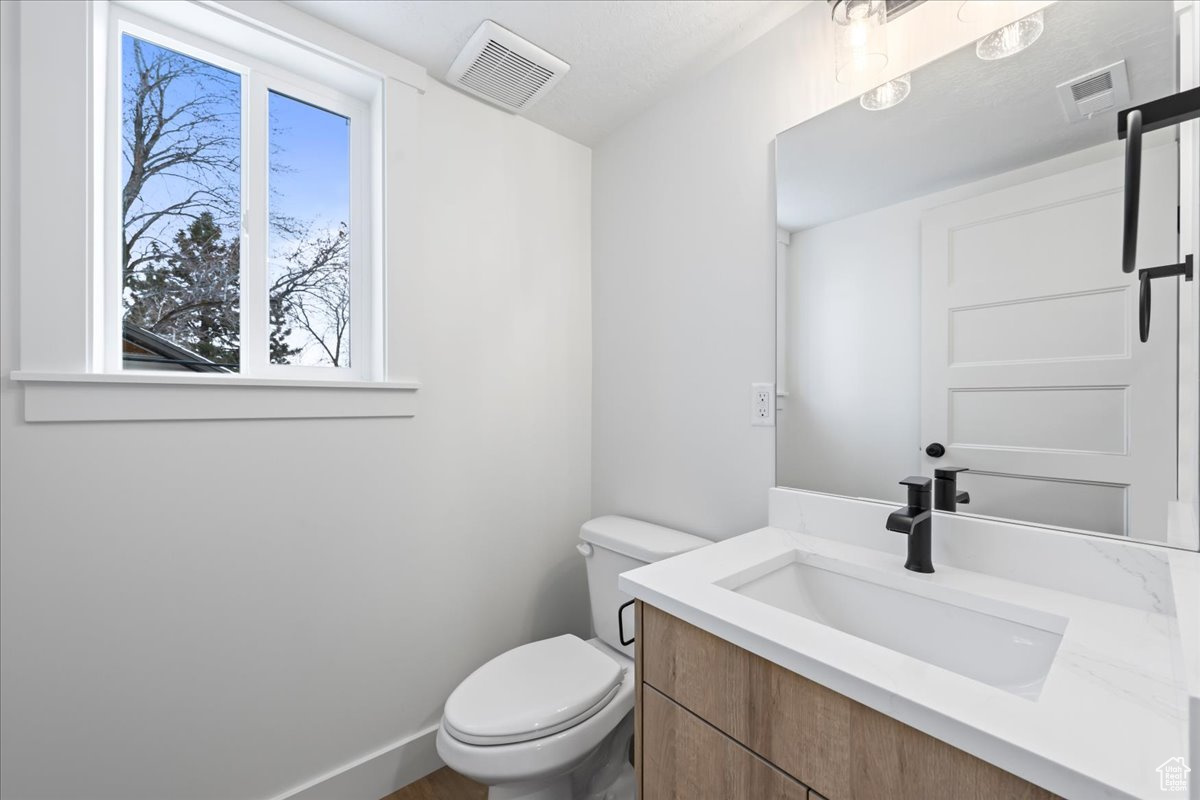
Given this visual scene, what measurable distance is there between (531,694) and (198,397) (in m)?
1.10

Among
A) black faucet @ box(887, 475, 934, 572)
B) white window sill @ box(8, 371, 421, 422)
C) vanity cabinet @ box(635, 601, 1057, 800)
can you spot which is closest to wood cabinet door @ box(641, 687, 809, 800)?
vanity cabinet @ box(635, 601, 1057, 800)

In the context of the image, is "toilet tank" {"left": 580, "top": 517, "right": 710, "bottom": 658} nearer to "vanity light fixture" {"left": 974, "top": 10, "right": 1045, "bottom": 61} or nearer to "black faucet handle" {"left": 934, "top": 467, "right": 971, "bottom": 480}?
"black faucet handle" {"left": 934, "top": 467, "right": 971, "bottom": 480}

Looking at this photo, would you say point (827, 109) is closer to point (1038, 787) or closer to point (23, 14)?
point (1038, 787)

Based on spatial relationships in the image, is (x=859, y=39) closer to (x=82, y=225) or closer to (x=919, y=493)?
(x=919, y=493)

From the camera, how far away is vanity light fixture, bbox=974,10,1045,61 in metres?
0.94

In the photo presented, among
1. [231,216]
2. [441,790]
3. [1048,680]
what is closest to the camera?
[1048,680]

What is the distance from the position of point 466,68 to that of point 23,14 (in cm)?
95

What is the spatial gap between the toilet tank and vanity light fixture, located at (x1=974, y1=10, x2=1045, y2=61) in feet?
4.37

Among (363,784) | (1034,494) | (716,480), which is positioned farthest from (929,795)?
(363,784)

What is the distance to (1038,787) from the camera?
0.47 m

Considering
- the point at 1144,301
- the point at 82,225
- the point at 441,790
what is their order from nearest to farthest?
the point at 1144,301 < the point at 82,225 < the point at 441,790

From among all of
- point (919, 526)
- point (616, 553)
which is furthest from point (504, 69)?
point (919, 526)

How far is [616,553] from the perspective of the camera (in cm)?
154

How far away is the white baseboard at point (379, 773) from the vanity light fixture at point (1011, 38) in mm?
2277
